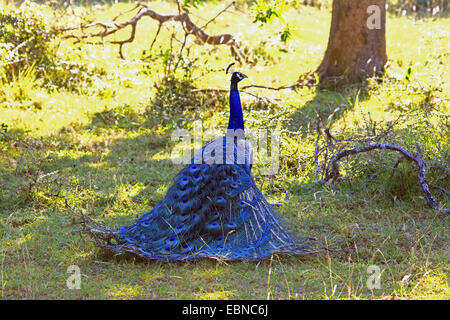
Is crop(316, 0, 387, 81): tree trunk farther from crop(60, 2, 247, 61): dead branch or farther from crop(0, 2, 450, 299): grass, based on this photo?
crop(60, 2, 247, 61): dead branch

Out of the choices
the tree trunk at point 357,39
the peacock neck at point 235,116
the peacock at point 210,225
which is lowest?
the peacock at point 210,225

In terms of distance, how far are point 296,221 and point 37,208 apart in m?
2.84

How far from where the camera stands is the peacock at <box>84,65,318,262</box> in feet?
15.6

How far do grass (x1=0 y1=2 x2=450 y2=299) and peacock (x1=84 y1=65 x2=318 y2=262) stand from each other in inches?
5.0

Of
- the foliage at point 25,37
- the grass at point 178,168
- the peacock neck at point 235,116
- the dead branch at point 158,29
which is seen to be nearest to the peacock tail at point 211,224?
the grass at point 178,168

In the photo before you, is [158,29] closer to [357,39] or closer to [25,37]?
[25,37]

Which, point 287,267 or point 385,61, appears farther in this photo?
point 385,61

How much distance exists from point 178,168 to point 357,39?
4529 millimetres

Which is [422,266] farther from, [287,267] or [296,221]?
[296,221]

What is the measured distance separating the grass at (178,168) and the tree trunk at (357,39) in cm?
43

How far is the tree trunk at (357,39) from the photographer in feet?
33.1

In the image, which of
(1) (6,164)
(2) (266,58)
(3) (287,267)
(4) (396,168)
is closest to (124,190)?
(1) (6,164)

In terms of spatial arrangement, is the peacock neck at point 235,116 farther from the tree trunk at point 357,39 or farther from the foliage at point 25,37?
the foliage at point 25,37

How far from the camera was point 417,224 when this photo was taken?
18.6ft
